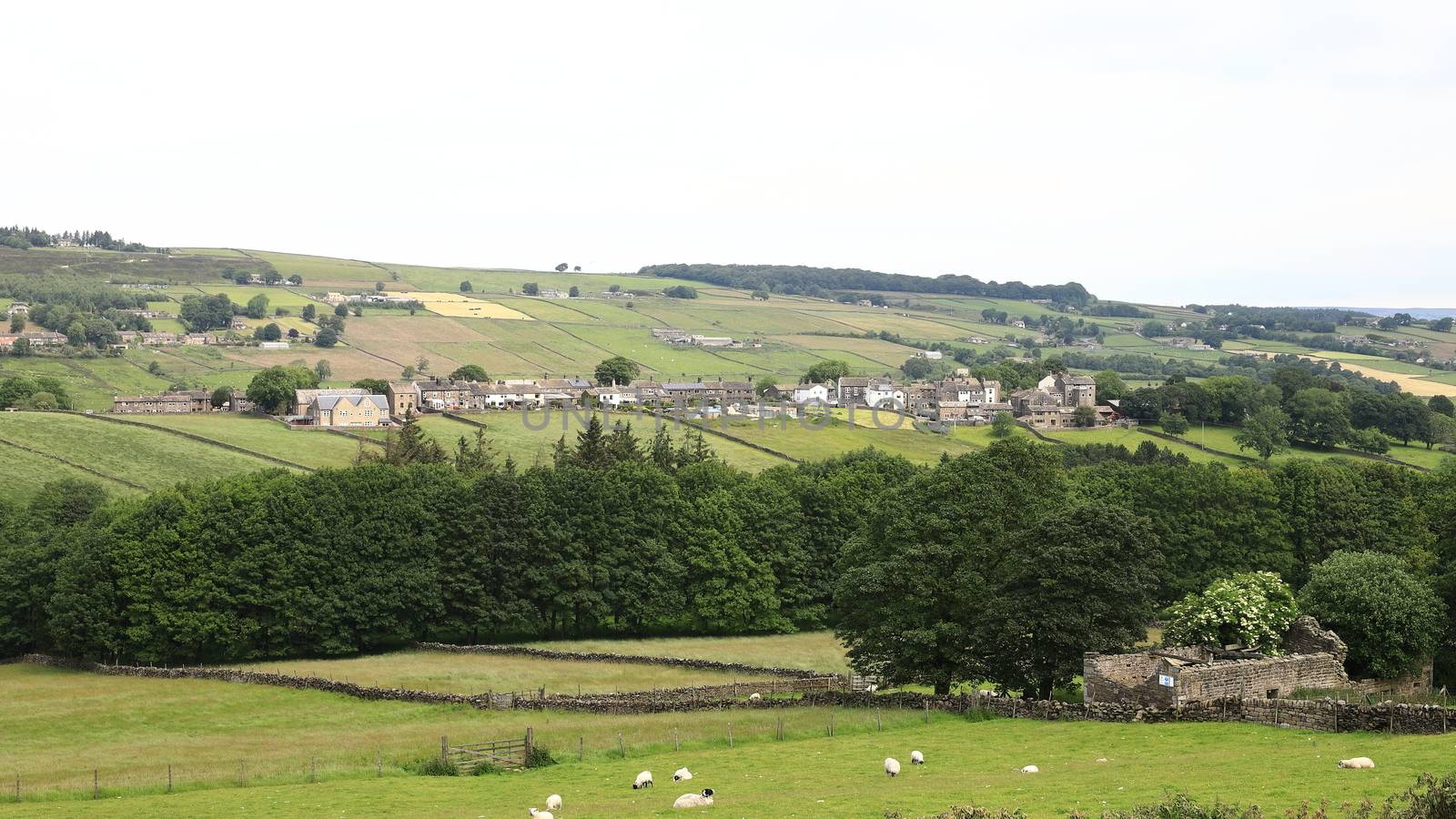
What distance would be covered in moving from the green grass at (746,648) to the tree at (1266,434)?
3006 inches

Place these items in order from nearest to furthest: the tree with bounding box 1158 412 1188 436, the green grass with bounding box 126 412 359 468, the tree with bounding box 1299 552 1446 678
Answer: the tree with bounding box 1299 552 1446 678
the green grass with bounding box 126 412 359 468
the tree with bounding box 1158 412 1188 436

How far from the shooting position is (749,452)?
127 metres

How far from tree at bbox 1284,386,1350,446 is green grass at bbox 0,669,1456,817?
113 meters

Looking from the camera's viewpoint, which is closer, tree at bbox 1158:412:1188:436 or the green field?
the green field

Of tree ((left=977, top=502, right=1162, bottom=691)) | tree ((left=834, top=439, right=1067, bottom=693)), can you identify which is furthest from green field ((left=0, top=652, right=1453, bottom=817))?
tree ((left=834, top=439, right=1067, bottom=693))

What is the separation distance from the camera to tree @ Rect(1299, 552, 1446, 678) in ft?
146

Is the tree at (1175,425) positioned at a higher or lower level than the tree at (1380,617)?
lower

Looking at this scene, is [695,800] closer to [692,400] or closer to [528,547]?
[528,547]

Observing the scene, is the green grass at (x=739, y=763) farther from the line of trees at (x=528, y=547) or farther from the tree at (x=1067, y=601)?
the line of trees at (x=528, y=547)

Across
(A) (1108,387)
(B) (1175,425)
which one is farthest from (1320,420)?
(A) (1108,387)

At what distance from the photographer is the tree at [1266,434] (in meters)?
134

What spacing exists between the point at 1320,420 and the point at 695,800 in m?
128

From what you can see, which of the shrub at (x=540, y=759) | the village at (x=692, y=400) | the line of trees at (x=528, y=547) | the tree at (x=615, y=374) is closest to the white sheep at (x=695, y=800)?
the shrub at (x=540, y=759)

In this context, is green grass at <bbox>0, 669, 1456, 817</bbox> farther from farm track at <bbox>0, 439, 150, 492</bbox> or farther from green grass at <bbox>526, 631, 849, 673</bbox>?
farm track at <bbox>0, 439, 150, 492</bbox>
